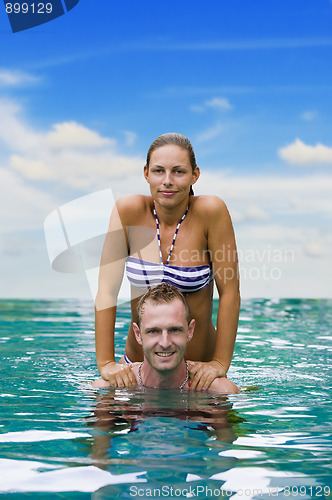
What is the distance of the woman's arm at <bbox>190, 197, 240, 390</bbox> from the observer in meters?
5.03

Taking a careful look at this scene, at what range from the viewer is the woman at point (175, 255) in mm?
4922

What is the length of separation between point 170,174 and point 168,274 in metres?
0.79

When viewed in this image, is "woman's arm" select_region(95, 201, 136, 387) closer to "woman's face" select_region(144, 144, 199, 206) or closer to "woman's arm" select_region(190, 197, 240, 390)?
"woman's face" select_region(144, 144, 199, 206)

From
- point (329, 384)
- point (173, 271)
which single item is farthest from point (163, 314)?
point (329, 384)

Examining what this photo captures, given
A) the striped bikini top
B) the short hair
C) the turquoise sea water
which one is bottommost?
the turquoise sea water

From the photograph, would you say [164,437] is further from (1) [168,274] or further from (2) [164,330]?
(1) [168,274]

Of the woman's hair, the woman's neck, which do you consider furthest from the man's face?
the woman's hair

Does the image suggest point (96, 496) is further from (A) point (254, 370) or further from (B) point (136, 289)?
(A) point (254, 370)

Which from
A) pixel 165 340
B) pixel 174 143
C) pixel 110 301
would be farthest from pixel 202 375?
pixel 174 143

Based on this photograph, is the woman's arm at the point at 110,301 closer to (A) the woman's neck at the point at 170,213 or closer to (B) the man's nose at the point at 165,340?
(A) the woman's neck at the point at 170,213

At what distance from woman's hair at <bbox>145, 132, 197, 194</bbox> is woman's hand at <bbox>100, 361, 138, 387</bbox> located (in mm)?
1610

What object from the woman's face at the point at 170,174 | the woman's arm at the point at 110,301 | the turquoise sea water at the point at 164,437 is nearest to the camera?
the turquoise sea water at the point at 164,437

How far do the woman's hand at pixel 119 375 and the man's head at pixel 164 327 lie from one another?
1.17ft

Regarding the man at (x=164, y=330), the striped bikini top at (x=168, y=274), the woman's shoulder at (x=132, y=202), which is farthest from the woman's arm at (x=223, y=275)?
the woman's shoulder at (x=132, y=202)
